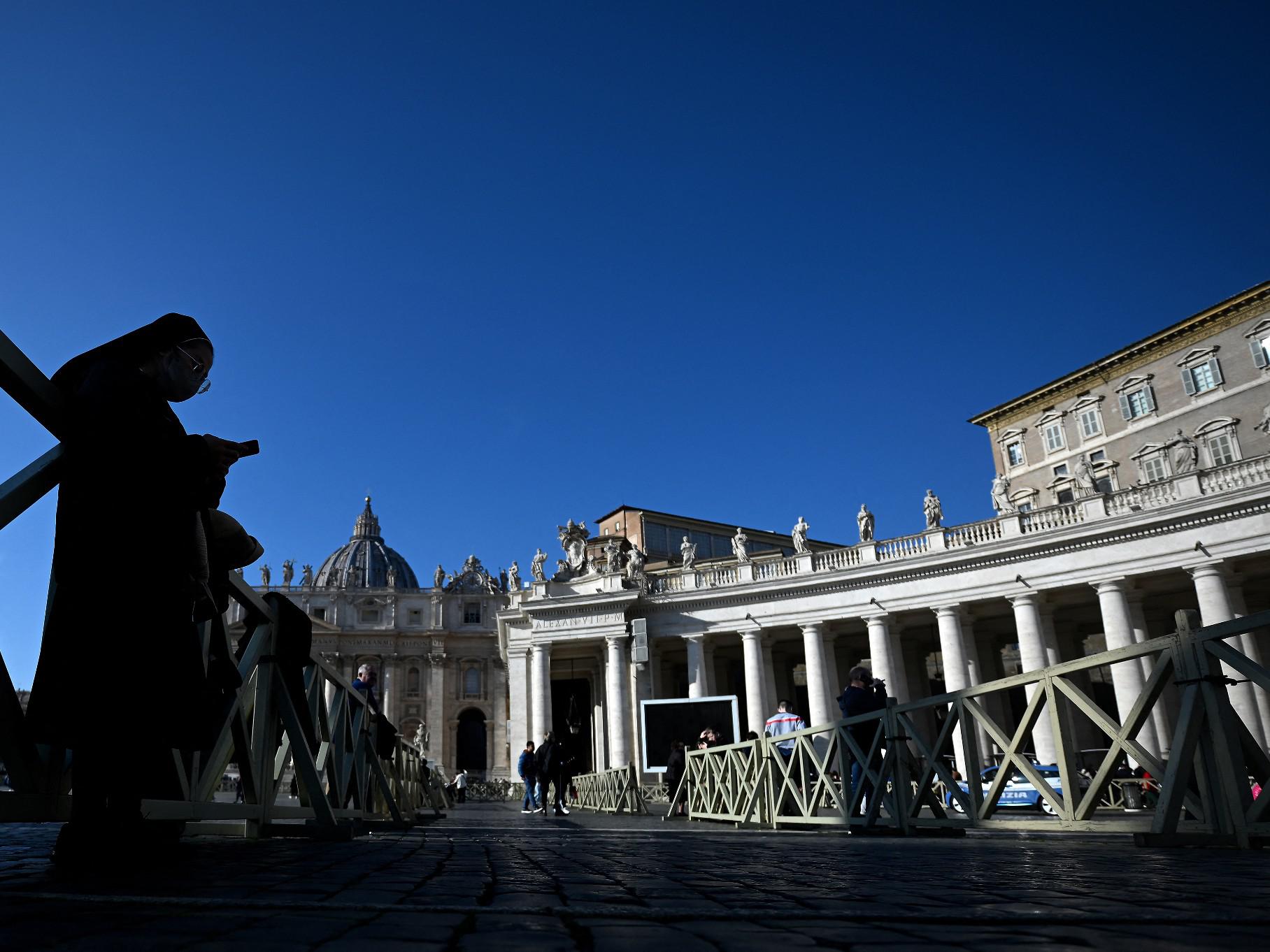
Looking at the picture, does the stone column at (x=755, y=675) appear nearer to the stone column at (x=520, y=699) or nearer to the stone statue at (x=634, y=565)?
the stone statue at (x=634, y=565)

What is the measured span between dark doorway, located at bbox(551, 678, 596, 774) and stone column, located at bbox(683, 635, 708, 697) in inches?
336

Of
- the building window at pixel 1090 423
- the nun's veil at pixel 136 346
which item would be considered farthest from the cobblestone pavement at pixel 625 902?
the building window at pixel 1090 423

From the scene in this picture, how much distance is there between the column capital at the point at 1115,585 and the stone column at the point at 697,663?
1493 cm

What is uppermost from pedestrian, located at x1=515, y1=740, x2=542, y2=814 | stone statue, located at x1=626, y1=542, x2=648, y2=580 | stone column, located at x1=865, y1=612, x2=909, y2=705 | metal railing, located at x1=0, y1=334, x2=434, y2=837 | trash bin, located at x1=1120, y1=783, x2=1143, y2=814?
stone statue, located at x1=626, y1=542, x2=648, y2=580

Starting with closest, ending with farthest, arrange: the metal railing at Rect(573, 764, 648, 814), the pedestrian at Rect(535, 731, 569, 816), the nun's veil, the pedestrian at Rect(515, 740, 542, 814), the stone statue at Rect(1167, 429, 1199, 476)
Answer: the nun's veil
the pedestrian at Rect(535, 731, 569, 816)
the metal railing at Rect(573, 764, 648, 814)
the pedestrian at Rect(515, 740, 542, 814)
the stone statue at Rect(1167, 429, 1199, 476)

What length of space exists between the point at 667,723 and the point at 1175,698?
17.1m

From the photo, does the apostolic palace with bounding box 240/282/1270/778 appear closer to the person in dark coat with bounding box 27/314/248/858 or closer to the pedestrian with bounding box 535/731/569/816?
the pedestrian with bounding box 535/731/569/816

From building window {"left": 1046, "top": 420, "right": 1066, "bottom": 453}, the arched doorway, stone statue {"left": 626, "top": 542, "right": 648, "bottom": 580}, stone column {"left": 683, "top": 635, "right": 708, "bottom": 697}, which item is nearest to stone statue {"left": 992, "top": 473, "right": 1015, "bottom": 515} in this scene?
stone column {"left": 683, "top": 635, "right": 708, "bottom": 697}

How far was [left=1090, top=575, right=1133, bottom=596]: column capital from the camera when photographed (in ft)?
90.5

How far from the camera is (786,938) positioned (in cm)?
206

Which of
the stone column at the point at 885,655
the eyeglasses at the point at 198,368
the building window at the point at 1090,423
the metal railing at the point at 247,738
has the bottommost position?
the metal railing at the point at 247,738

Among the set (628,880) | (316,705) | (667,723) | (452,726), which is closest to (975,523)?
(667,723)

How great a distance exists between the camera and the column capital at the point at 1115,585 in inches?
1086

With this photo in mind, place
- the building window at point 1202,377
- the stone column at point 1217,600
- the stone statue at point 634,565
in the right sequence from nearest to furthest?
the stone column at point 1217,600 → the stone statue at point 634,565 → the building window at point 1202,377
